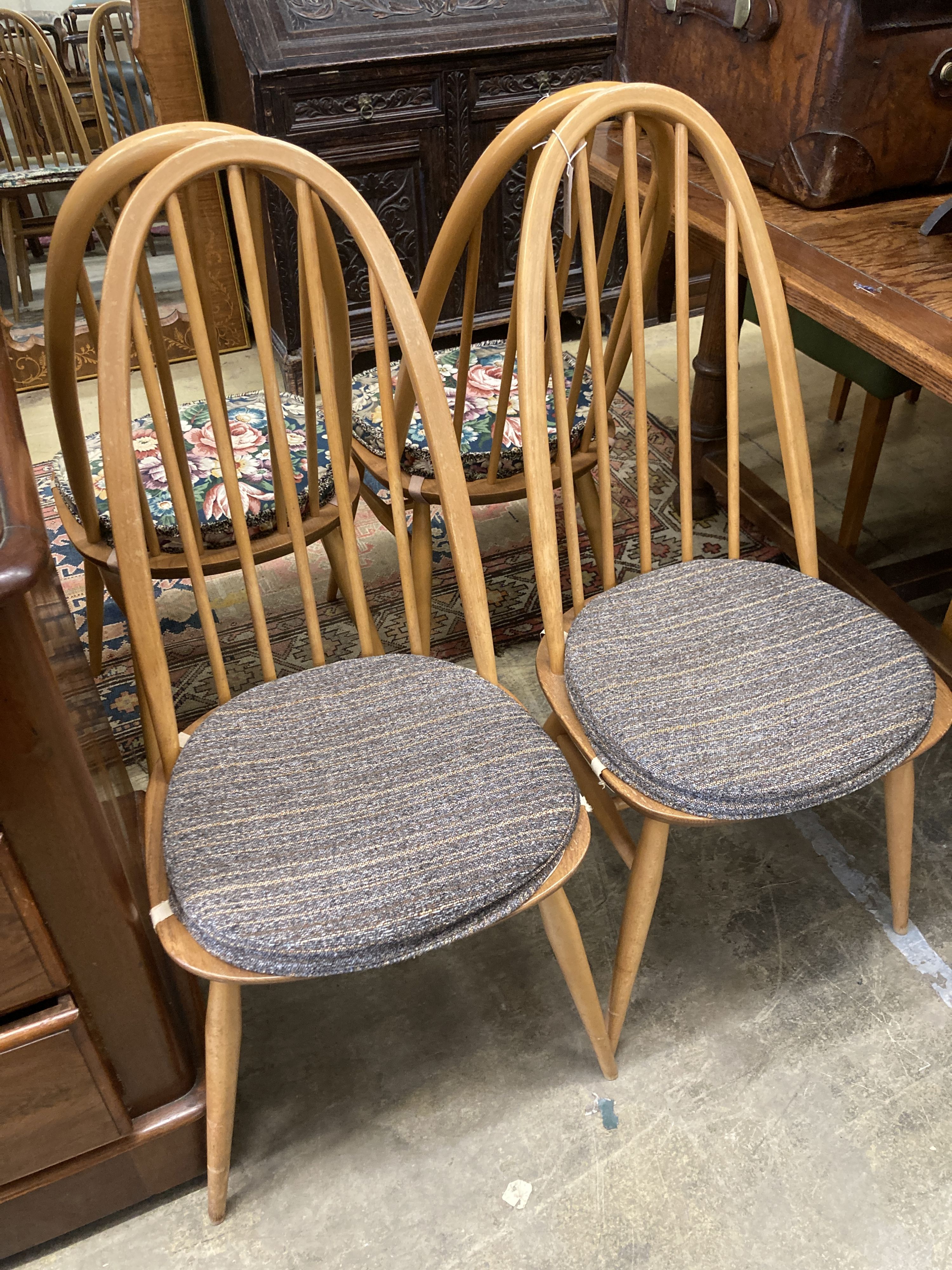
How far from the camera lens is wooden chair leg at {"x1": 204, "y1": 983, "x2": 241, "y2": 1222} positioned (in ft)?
2.98

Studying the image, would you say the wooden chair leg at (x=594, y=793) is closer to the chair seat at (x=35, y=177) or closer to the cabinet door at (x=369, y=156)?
the cabinet door at (x=369, y=156)

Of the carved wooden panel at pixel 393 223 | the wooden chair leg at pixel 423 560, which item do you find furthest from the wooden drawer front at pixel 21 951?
the carved wooden panel at pixel 393 223

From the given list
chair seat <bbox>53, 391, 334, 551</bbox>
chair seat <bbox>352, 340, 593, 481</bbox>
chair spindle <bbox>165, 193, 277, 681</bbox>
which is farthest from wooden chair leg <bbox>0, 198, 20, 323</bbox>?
chair spindle <bbox>165, 193, 277, 681</bbox>

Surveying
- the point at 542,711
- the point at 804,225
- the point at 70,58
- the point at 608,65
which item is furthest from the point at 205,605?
the point at 608,65

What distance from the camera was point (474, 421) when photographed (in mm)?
1521

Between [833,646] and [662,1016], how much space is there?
55cm

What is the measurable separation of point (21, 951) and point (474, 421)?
104 centimetres

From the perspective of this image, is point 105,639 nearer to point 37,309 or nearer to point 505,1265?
point 37,309

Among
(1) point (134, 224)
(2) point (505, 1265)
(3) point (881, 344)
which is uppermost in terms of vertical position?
(1) point (134, 224)

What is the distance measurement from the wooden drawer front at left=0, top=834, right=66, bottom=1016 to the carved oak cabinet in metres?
2.12

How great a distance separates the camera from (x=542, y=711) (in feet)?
5.63

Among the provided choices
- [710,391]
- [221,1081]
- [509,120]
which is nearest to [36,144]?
[509,120]

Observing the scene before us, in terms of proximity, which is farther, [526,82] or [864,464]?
[526,82]

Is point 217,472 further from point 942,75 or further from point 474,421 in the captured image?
point 942,75
